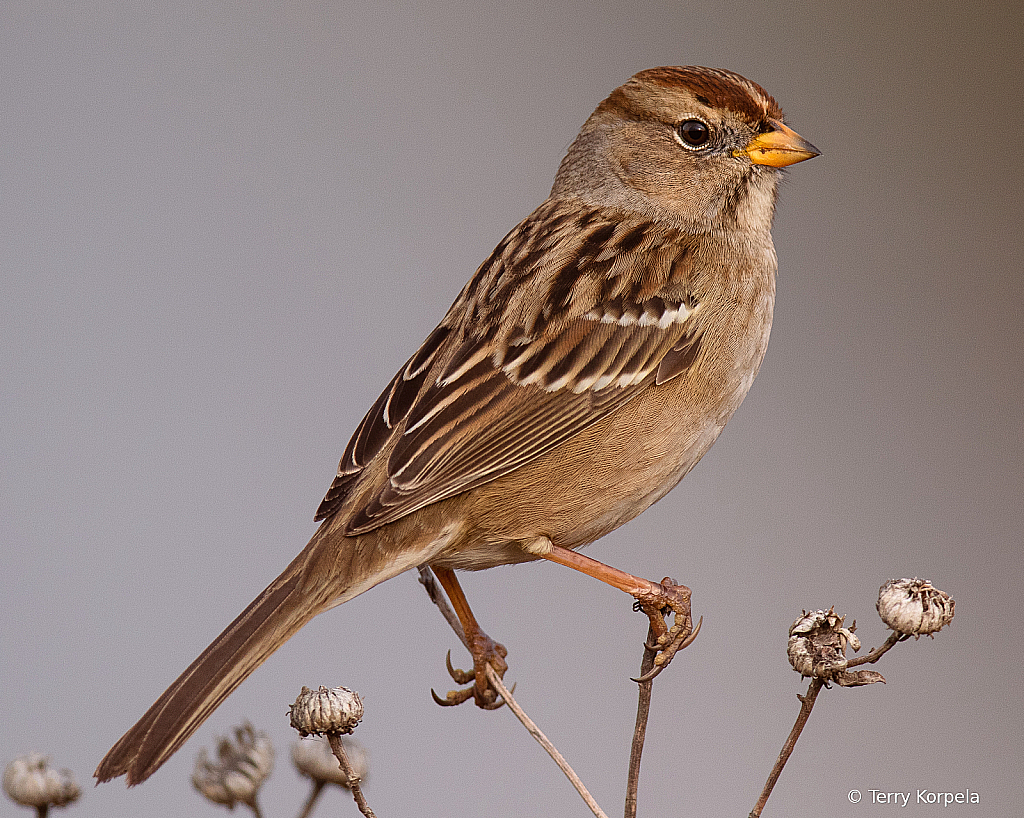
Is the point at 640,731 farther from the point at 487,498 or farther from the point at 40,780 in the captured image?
the point at 40,780

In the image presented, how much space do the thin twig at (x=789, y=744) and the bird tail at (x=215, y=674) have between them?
64cm

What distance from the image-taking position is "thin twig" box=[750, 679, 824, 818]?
1110mm

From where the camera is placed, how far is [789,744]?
3.66 ft

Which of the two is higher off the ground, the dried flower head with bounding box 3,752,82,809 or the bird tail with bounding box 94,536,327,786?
the bird tail with bounding box 94,536,327,786

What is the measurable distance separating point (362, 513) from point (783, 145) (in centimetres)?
95

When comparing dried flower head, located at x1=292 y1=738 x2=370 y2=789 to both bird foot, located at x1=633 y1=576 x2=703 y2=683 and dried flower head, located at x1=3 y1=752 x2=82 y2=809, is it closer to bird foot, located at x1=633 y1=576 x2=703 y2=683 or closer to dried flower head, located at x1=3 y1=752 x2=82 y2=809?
dried flower head, located at x1=3 y1=752 x2=82 y2=809

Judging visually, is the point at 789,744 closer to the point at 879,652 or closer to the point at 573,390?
the point at 879,652

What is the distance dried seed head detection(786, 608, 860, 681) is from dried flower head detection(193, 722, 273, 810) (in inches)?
25.3


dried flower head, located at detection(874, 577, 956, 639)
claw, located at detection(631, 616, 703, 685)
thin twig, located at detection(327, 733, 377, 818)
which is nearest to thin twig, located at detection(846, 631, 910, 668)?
dried flower head, located at detection(874, 577, 956, 639)

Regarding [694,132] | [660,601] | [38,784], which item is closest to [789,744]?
[660,601]

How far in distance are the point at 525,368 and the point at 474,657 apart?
1.61 ft

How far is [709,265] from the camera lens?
169 centimetres

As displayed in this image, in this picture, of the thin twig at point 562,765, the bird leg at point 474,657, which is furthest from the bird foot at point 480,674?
the thin twig at point 562,765

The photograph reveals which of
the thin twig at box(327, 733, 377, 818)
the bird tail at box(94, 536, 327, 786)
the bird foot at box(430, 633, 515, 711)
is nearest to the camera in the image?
the thin twig at box(327, 733, 377, 818)
